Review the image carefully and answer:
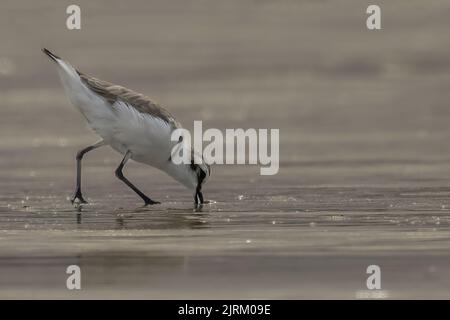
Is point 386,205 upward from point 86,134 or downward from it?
downward

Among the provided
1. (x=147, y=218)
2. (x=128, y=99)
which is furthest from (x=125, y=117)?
(x=147, y=218)

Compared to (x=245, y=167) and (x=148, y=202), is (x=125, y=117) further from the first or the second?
(x=245, y=167)

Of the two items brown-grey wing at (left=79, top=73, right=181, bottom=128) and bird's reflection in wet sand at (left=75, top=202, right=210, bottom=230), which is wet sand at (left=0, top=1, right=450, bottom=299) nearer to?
bird's reflection in wet sand at (left=75, top=202, right=210, bottom=230)

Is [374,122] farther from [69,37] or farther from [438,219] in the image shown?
[438,219]

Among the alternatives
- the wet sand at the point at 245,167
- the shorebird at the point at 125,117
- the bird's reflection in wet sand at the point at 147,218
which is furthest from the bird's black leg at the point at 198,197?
the bird's reflection in wet sand at the point at 147,218

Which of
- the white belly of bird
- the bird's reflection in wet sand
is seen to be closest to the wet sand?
the bird's reflection in wet sand

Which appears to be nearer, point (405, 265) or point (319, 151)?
point (405, 265)

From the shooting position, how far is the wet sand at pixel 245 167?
10398mm

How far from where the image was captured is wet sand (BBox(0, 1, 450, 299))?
10398mm

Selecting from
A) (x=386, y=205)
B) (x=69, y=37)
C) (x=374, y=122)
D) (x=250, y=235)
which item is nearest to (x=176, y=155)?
(x=386, y=205)

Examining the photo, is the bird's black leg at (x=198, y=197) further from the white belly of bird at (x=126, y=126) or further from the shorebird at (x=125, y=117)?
the white belly of bird at (x=126, y=126)
